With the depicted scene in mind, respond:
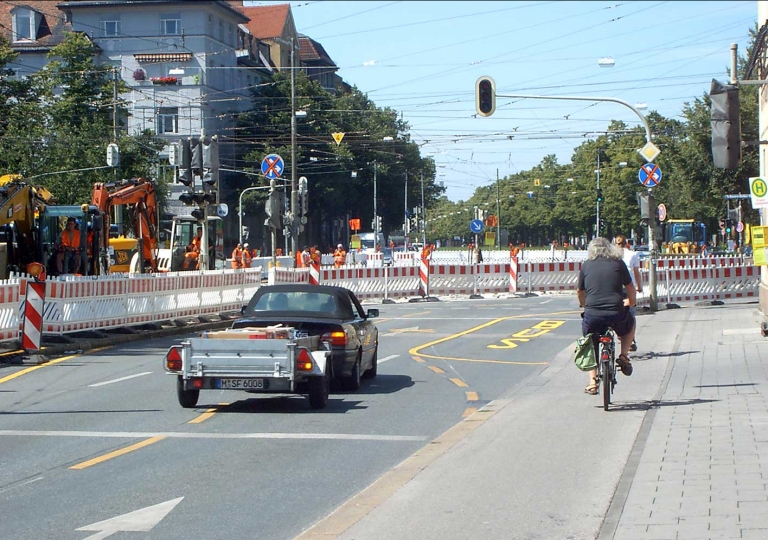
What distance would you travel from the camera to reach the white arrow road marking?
23.4 feet

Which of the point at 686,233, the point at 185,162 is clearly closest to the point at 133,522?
the point at 185,162

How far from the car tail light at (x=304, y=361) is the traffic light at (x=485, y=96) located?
17.4m

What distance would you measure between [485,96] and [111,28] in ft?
173

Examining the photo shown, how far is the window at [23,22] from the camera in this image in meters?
76.8

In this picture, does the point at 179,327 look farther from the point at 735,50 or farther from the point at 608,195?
the point at 608,195

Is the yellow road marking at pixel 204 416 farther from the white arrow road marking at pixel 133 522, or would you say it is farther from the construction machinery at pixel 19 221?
the construction machinery at pixel 19 221

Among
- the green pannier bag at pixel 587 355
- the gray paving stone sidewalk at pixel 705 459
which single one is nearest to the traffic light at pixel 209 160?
the gray paving stone sidewalk at pixel 705 459

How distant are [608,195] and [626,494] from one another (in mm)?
88866

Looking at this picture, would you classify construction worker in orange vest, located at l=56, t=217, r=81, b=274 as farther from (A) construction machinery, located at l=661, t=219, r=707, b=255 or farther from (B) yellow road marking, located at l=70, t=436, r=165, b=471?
(A) construction machinery, located at l=661, t=219, r=707, b=255

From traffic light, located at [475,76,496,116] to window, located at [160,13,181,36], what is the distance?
50.4m

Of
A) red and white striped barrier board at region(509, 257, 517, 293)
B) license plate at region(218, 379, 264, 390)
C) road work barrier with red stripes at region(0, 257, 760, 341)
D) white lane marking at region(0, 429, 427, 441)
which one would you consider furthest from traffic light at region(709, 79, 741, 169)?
red and white striped barrier board at region(509, 257, 517, 293)

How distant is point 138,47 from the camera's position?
249 ft

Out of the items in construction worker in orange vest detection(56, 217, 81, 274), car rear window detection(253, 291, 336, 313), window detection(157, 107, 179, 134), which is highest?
window detection(157, 107, 179, 134)

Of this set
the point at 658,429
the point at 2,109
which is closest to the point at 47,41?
the point at 2,109
